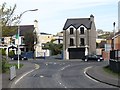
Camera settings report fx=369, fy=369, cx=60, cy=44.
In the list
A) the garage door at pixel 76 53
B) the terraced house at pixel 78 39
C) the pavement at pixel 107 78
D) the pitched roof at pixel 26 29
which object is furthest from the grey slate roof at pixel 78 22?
the pavement at pixel 107 78

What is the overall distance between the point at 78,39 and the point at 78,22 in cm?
463

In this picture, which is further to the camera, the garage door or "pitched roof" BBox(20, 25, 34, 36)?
"pitched roof" BBox(20, 25, 34, 36)

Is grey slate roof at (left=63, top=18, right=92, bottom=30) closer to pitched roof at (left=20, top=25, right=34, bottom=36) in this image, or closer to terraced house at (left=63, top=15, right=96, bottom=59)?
terraced house at (left=63, top=15, right=96, bottom=59)

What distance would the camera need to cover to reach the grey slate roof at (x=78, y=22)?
9039 cm

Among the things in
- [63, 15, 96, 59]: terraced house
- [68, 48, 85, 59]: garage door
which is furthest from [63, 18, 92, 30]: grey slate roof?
[68, 48, 85, 59]: garage door

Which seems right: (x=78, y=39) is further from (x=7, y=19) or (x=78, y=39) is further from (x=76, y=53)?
(x=7, y=19)

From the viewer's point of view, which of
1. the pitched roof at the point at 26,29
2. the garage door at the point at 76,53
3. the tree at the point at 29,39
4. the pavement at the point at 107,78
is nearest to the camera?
the pavement at the point at 107,78

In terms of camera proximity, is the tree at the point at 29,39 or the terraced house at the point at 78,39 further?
the tree at the point at 29,39

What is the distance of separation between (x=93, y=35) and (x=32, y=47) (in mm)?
16332

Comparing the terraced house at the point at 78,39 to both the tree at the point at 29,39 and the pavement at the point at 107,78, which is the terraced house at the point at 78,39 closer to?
the tree at the point at 29,39

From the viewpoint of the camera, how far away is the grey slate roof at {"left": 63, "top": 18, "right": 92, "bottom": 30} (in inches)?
3559

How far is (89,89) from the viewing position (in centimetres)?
2405

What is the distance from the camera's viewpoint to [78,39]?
3548 inches

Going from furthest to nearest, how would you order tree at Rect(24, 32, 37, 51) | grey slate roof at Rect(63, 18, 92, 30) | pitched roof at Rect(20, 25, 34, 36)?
1. pitched roof at Rect(20, 25, 34, 36)
2. tree at Rect(24, 32, 37, 51)
3. grey slate roof at Rect(63, 18, 92, 30)
